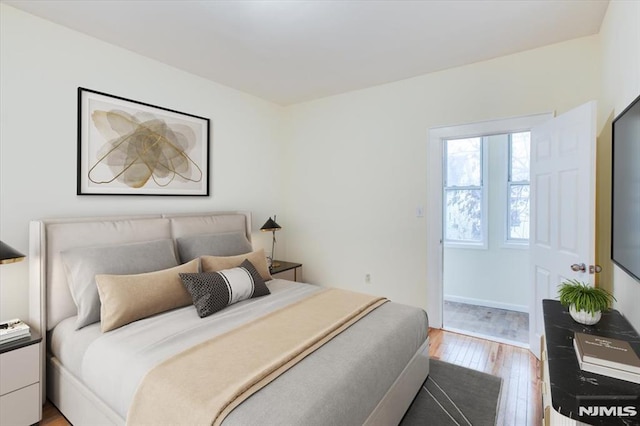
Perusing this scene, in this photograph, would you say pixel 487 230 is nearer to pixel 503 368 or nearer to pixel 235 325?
pixel 503 368

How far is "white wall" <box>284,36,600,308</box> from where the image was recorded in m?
2.78

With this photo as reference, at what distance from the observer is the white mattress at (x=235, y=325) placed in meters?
1.30

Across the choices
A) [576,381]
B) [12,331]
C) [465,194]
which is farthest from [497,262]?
[12,331]

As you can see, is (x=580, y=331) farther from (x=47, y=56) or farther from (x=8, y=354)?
(x=47, y=56)

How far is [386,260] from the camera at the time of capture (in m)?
3.67

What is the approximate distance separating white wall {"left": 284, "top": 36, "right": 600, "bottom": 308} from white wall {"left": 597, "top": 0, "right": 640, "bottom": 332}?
0.37 meters

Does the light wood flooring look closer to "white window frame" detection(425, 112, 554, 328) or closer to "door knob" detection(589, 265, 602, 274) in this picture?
"white window frame" detection(425, 112, 554, 328)

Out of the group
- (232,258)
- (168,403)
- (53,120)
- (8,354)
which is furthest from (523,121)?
(8,354)

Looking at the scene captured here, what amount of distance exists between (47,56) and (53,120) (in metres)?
0.46

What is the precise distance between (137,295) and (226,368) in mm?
963

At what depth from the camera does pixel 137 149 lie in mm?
2801

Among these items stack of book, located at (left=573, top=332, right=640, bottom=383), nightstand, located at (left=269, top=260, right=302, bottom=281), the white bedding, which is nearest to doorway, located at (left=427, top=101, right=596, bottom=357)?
stack of book, located at (left=573, top=332, right=640, bottom=383)

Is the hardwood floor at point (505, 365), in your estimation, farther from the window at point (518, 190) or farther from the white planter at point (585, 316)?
the window at point (518, 190)

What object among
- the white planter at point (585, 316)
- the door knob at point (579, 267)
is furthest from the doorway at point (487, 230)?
the white planter at point (585, 316)
